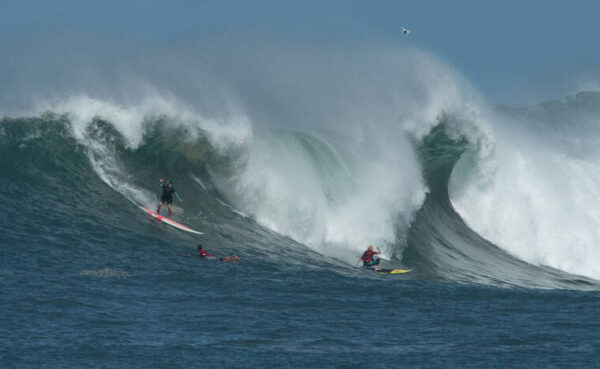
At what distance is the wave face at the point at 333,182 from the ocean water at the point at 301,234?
0.07 metres

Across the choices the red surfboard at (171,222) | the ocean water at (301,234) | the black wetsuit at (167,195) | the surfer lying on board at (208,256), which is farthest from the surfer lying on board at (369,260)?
the black wetsuit at (167,195)

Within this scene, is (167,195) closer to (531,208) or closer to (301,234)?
(301,234)

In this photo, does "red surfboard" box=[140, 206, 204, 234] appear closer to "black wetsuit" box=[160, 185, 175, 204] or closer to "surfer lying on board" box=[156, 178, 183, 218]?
"surfer lying on board" box=[156, 178, 183, 218]

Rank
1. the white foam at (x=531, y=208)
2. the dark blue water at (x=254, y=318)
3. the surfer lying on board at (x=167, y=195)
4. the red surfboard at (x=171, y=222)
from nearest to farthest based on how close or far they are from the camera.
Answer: the dark blue water at (x=254, y=318) < the red surfboard at (x=171, y=222) < the surfer lying on board at (x=167, y=195) < the white foam at (x=531, y=208)

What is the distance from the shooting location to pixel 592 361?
45.8 ft

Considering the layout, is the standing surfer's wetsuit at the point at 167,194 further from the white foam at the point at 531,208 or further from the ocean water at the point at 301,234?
the white foam at the point at 531,208

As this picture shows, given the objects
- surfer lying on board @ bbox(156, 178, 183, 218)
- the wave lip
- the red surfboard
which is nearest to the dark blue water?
the red surfboard

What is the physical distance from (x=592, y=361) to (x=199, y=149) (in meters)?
15.8

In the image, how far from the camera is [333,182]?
93.0 ft

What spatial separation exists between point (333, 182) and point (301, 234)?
147 inches

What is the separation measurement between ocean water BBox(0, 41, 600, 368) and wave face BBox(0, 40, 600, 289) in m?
0.07

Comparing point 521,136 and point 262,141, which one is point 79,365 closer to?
point 262,141

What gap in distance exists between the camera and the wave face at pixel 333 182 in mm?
23094

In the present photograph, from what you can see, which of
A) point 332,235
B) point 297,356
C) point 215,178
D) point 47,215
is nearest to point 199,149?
point 215,178
